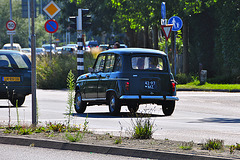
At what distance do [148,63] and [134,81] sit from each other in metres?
0.71

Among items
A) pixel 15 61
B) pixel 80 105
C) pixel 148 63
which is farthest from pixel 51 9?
pixel 148 63

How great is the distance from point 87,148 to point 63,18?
4841 centimetres

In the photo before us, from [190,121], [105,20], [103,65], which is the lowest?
[190,121]

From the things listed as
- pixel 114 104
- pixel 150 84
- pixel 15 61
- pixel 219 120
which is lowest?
pixel 219 120

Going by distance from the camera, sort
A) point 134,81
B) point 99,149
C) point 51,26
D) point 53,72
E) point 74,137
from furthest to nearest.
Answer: point 53,72 → point 51,26 → point 134,81 → point 74,137 → point 99,149

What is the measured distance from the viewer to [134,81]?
1508cm

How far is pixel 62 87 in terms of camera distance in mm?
29578

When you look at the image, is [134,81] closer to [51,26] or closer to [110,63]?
[110,63]

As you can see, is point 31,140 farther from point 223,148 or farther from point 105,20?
point 105,20

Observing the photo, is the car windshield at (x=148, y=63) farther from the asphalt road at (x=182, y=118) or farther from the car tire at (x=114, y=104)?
the asphalt road at (x=182, y=118)

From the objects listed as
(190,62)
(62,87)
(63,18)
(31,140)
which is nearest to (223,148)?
(31,140)

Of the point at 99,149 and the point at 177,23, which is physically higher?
the point at 177,23

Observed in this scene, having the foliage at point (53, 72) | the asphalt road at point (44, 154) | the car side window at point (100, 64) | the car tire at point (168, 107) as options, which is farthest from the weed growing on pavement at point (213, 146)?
the foliage at point (53, 72)

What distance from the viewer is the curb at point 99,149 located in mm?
7773
